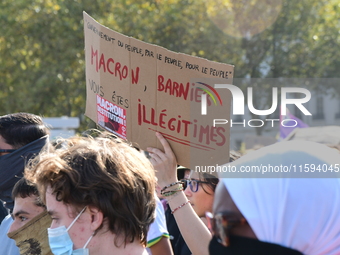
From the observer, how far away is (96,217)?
196cm

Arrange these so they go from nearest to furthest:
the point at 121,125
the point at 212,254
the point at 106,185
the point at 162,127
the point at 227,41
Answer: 1. the point at 212,254
2. the point at 106,185
3. the point at 162,127
4. the point at 121,125
5. the point at 227,41

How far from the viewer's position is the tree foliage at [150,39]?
16.4 metres

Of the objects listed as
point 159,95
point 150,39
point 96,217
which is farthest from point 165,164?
point 150,39

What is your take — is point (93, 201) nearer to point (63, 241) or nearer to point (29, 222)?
point (63, 241)

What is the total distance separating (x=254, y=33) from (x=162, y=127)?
17.0m

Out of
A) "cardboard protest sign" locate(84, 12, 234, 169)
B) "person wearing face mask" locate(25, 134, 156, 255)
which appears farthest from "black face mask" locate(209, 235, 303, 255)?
"cardboard protest sign" locate(84, 12, 234, 169)

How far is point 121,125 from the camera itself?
2686mm

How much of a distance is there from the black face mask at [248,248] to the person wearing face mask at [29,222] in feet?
3.99

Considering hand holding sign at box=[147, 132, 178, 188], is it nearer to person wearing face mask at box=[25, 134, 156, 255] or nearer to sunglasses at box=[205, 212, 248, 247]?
person wearing face mask at box=[25, 134, 156, 255]

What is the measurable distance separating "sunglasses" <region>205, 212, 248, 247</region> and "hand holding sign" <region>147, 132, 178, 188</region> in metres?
1.09

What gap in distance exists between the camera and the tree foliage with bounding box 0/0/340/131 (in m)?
16.4

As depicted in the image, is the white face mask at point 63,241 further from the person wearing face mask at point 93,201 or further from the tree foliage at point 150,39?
the tree foliage at point 150,39

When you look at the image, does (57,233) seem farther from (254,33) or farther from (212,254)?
(254,33)

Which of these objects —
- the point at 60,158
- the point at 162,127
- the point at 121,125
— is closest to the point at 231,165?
the point at 60,158
